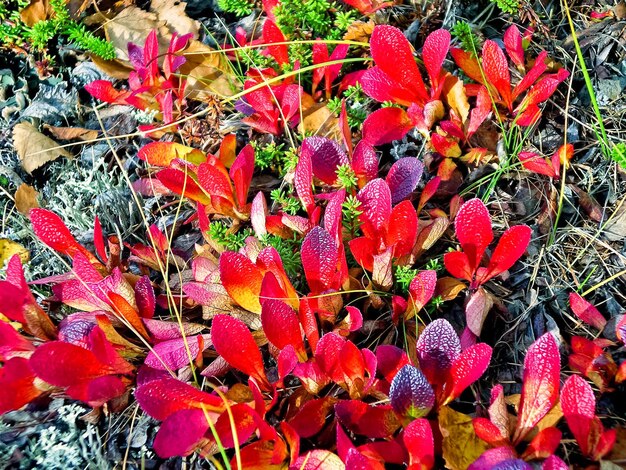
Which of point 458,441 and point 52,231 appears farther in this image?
point 52,231

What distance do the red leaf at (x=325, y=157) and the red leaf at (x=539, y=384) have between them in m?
0.73

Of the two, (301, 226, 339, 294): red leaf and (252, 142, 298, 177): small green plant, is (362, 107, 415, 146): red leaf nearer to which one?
(252, 142, 298, 177): small green plant

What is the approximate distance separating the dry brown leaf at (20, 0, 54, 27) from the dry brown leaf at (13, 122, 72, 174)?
19.7 inches

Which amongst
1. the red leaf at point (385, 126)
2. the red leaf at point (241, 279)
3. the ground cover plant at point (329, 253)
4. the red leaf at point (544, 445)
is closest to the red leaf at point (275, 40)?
the ground cover plant at point (329, 253)

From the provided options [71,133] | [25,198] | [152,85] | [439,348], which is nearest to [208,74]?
[152,85]

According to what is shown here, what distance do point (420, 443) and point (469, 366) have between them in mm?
214

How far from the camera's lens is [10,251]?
6.22 ft

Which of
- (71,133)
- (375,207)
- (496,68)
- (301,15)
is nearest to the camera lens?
(375,207)

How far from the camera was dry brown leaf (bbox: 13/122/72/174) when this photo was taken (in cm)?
203

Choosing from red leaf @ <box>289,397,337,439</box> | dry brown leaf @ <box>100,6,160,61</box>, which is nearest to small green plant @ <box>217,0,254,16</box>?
dry brown leaf @ <box>100,6,160,61</box>

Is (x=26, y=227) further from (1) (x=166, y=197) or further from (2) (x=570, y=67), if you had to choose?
(2) (x=570, y=67)

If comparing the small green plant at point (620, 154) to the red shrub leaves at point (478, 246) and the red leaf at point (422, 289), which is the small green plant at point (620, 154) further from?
the red leaf at point (422, 289)

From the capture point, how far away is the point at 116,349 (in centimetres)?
152

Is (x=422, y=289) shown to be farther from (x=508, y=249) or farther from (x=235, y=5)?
(x=235, y=5)
